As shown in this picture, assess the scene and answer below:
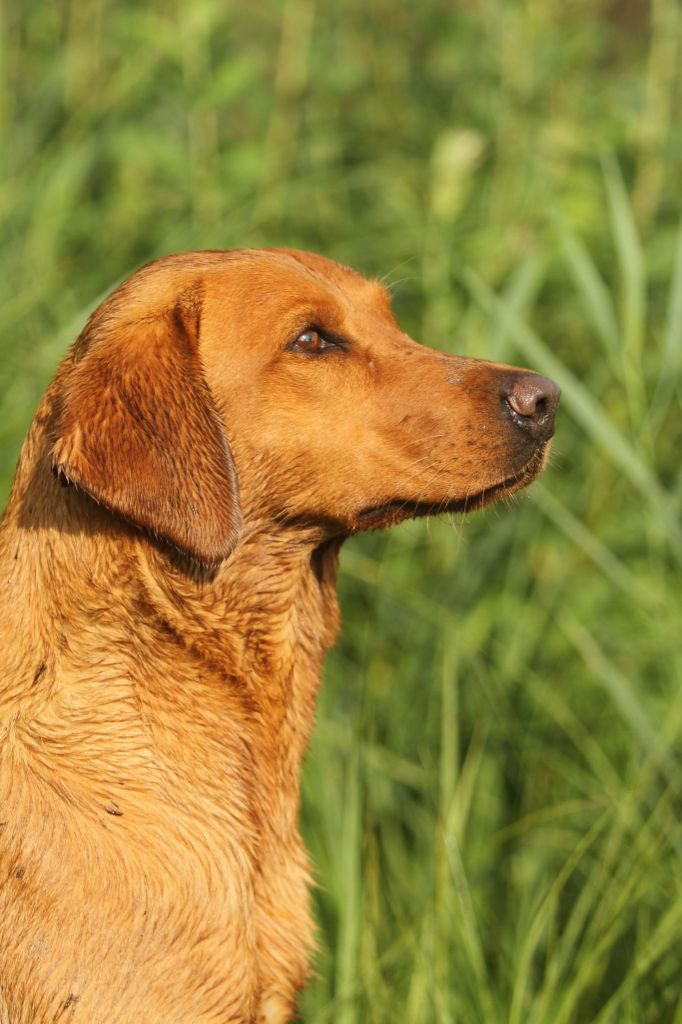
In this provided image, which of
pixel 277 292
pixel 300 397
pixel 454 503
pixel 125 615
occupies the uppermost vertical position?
pixel 277 292

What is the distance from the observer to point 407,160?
18.6 feet

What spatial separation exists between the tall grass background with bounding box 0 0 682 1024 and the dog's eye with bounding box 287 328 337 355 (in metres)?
1.01

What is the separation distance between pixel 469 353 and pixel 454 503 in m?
1.70

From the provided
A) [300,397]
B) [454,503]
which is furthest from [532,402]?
[300,397]

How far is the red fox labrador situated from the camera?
244 cm

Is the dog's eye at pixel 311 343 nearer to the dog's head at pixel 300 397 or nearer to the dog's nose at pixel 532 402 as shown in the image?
the dog's head at pixel 300 397

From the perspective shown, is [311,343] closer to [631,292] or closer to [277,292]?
[277,292]

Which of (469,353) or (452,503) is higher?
(452,503)

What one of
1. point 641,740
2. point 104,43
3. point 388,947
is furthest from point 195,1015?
point 104,43

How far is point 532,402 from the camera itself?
285cm

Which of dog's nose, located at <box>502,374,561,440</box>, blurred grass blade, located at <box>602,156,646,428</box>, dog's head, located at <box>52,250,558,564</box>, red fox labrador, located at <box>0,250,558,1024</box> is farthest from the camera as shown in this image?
blurred grass blade, located at <box>602,156,646,428</box>

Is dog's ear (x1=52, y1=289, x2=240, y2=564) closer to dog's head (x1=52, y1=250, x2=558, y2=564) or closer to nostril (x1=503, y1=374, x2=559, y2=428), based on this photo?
dog's head (x1=52, y1=250, x2=558, y2=564)

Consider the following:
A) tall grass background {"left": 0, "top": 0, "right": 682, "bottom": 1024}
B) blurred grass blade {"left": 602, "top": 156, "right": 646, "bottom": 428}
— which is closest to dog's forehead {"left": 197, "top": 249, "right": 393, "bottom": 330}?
tall grass background {"left": 0, "top": 0, "right": 682, "bottom": 1024}

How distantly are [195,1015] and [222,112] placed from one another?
500cm
